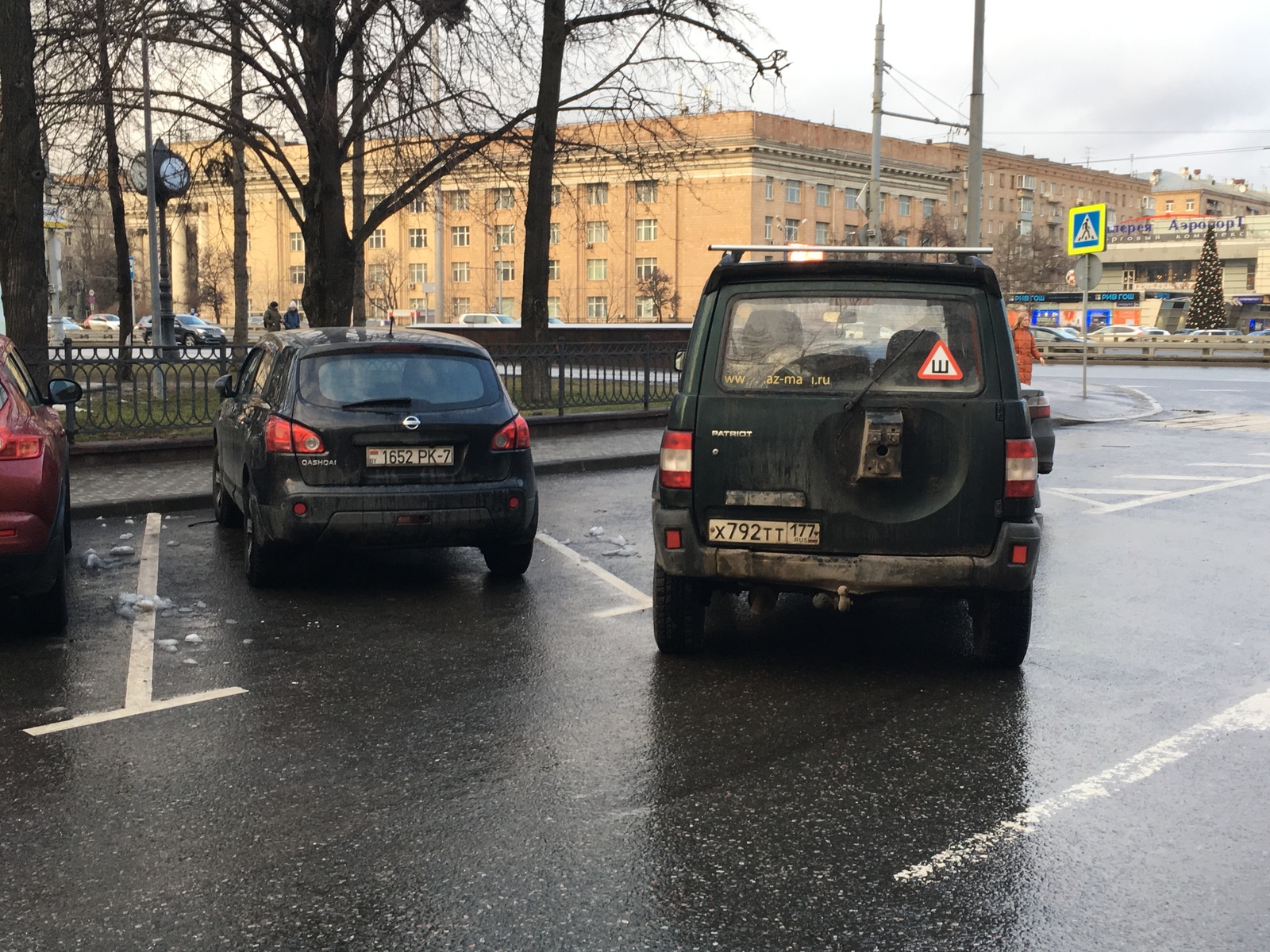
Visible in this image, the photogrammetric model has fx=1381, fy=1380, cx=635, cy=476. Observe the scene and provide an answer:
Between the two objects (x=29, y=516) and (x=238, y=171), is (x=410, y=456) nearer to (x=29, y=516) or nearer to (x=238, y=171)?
(x=29, y=516)

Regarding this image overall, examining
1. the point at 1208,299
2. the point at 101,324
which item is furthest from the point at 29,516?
the point at 1208,299

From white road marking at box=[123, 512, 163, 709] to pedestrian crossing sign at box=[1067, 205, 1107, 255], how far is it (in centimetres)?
1827

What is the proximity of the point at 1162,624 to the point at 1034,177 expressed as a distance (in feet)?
430

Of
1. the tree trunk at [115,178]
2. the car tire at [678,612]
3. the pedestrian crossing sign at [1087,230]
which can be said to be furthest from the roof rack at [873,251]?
the pedestrian crossing sign at [1087,230]

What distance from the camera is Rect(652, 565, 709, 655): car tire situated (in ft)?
21.3

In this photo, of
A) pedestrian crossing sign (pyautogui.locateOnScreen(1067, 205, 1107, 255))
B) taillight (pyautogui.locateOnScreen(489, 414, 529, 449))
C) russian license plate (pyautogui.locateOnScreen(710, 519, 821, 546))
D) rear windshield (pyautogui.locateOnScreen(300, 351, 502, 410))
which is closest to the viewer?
russian license plate (pyautogui.locateOnScreen(710, 519, 821, 546))

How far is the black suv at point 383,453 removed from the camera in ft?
25.8

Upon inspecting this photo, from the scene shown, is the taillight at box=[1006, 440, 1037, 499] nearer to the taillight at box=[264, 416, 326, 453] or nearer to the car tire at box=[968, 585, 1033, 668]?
the car tire at box=[968, 585, 1033, 668]

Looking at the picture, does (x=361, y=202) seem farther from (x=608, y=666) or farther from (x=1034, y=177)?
(x=1034, y=177)

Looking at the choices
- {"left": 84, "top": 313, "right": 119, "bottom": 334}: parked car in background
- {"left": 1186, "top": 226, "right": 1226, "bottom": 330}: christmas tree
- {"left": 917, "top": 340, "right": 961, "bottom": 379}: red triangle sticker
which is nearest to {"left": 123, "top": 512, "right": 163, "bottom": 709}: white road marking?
{"left": 917, "top": 340, "right": 961, "bottom": 379}: red triangle sticker

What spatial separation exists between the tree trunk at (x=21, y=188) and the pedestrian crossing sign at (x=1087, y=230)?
16.6 m

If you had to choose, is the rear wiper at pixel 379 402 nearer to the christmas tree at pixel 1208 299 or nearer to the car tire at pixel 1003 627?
the car tire at pixel 1003 627

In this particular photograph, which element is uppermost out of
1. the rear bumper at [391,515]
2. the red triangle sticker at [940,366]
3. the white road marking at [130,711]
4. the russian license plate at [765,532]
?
the red triangle sticker at [940,366]

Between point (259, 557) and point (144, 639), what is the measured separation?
4.20 ft
